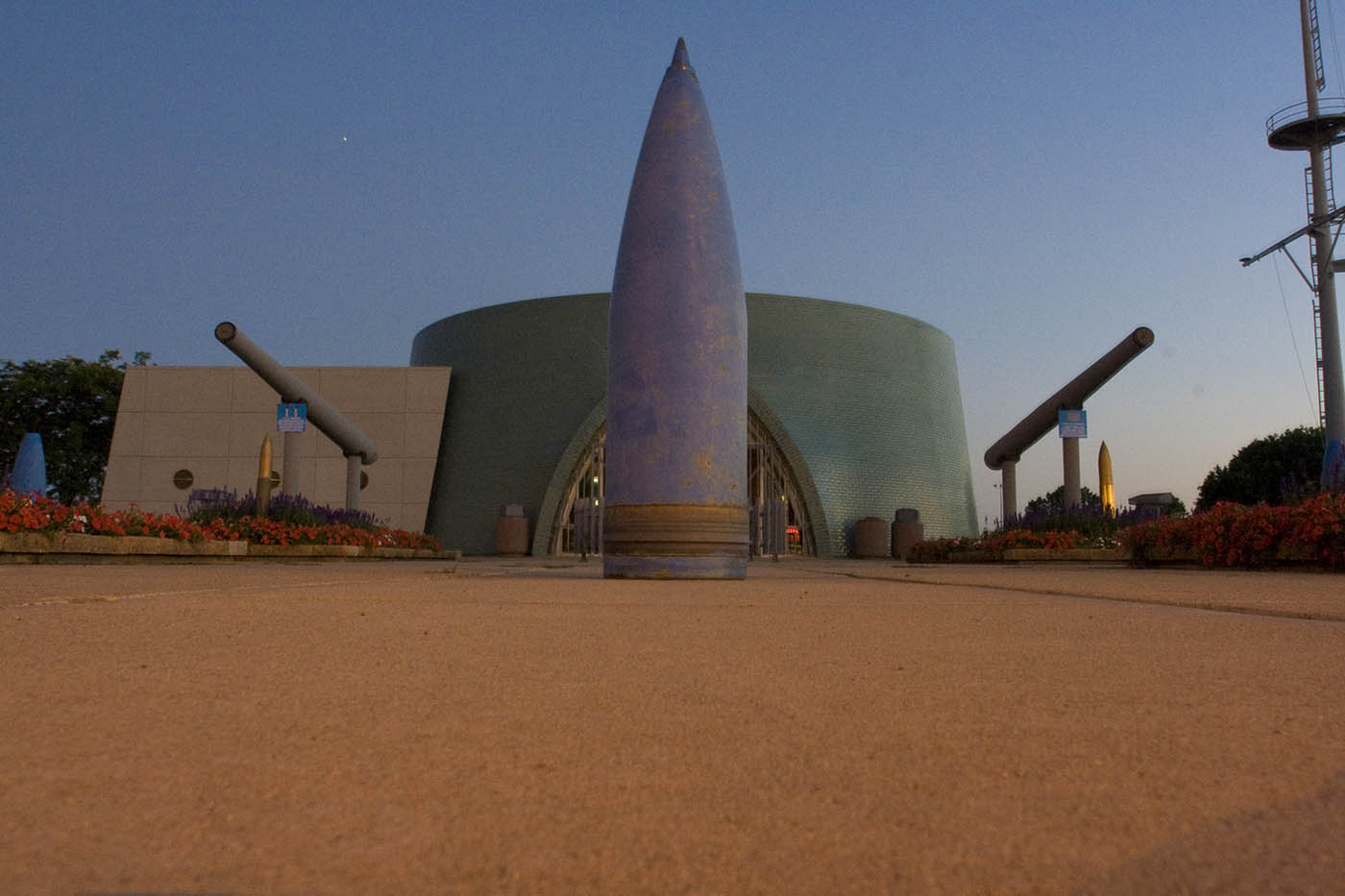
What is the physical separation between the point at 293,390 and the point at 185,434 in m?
13.8

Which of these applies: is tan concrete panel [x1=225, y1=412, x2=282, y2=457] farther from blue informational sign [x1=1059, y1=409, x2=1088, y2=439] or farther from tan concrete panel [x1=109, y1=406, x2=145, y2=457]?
blue informational sign [x1=1059, y1=409, x2=1088, y2=439]

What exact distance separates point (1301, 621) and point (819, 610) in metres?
1.58

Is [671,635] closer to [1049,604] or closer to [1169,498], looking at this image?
[1049,604]

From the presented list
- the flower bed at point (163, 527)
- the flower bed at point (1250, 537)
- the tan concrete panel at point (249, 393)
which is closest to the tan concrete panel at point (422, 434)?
the tan concrete panel at point (249, 393)

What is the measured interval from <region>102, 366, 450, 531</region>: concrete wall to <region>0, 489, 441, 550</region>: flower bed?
9866 millimetres

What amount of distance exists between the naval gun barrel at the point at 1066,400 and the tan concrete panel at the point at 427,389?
51.9ft

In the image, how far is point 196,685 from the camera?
169 cm

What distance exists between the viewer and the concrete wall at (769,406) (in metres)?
28.0

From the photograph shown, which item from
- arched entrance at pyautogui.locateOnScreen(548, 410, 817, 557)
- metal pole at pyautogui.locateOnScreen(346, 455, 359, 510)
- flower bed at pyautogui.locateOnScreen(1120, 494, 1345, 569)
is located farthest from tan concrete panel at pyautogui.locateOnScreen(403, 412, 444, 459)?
flower bed at pyautogui.locateOnScreen(1120, 494, 1345, 569)

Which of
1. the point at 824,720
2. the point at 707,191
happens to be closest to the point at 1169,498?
the point at 707,191

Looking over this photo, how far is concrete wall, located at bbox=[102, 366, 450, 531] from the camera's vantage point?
27734 mm

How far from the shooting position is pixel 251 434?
92.8ft

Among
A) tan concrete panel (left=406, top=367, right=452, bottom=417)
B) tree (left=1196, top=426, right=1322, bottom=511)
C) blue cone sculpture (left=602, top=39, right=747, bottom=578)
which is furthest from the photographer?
tree (left=1196, top=426, right=1322, bottom=511)

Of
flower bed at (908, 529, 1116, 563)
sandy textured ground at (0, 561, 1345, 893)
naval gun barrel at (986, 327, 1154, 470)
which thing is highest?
naval gun barrel at (986, 327, 1154, 470)
